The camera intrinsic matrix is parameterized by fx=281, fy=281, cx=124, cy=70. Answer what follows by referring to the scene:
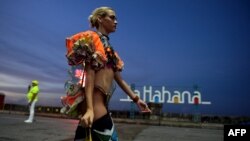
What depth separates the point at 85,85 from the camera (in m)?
1.92

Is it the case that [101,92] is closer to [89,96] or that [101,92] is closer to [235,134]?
[89,96]

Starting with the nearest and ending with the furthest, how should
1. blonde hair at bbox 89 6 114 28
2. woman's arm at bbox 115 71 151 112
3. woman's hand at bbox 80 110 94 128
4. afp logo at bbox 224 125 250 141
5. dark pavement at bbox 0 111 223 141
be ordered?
woman's hand at bbox 80 110 94 128 → blonde hair at bbox 89 6 114 28 → woman's arm at bbox 115 71 151 112 → afp logo at bbox 224 125 250 141 → dark pavement at bbox 0 111 223 141

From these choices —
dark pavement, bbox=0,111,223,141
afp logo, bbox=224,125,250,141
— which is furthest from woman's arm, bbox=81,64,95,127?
dark pavement, bbox=0,111,223,141

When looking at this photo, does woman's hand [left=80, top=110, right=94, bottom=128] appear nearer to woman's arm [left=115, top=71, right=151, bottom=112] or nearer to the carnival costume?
the carnival costume

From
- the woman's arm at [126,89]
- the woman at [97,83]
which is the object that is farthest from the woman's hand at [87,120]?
the woman's arm at [126,89]

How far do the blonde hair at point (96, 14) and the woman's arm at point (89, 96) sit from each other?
0.45 meters

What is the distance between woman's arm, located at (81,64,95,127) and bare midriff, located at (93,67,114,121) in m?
0.08

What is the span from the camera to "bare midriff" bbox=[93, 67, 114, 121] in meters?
1.98

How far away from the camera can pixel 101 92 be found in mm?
2018

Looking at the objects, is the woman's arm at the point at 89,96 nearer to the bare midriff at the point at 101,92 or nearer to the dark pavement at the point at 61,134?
the bare midriff at the point at 101,92

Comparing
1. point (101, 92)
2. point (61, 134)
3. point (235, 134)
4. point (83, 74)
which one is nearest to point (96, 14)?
point (83, 74)

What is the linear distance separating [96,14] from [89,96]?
2.37ft

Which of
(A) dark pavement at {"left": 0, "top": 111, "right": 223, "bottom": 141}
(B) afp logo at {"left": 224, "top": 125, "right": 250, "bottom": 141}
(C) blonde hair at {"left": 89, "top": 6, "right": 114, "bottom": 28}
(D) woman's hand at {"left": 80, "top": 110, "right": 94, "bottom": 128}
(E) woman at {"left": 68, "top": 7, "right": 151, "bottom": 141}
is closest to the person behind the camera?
(D) woman's hand at {"left": 80, "top": 110, "right": 94, "bottom": 128}

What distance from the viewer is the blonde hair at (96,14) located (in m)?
2.23
